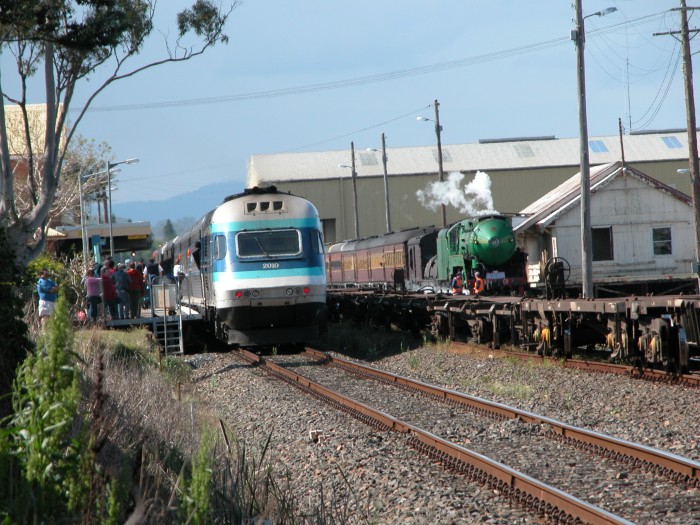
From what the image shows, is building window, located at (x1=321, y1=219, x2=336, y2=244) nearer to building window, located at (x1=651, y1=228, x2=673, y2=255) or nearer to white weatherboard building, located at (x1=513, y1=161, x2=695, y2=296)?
white weatherboard building, located at (x1=513, y1=161, x2=695, y2=296)

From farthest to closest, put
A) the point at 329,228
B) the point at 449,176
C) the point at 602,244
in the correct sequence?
the point at 449,176 < the point at 329,228 < the point at 602,244

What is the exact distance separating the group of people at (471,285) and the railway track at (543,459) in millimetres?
12483

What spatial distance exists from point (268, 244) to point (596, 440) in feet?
35.4

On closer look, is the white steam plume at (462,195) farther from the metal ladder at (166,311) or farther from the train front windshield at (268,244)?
the train front windshield at (268,244)

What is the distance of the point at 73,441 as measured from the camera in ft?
14.2

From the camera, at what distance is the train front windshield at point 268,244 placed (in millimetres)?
18391

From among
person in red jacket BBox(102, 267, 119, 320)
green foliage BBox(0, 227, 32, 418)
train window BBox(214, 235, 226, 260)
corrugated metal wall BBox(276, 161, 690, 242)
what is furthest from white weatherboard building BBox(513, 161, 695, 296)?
green foliage BBox(0, 227, 32, 418)

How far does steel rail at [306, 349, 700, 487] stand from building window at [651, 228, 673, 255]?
83.9 ft

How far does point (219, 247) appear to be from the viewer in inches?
736

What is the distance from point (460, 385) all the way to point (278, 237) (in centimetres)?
594

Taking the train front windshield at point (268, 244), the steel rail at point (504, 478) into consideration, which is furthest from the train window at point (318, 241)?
the steel rail at point (504, 478)

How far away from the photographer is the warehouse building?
57656mm

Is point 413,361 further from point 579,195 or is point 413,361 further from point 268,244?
point 579,195

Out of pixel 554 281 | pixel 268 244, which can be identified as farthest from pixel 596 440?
pixel 268 244
